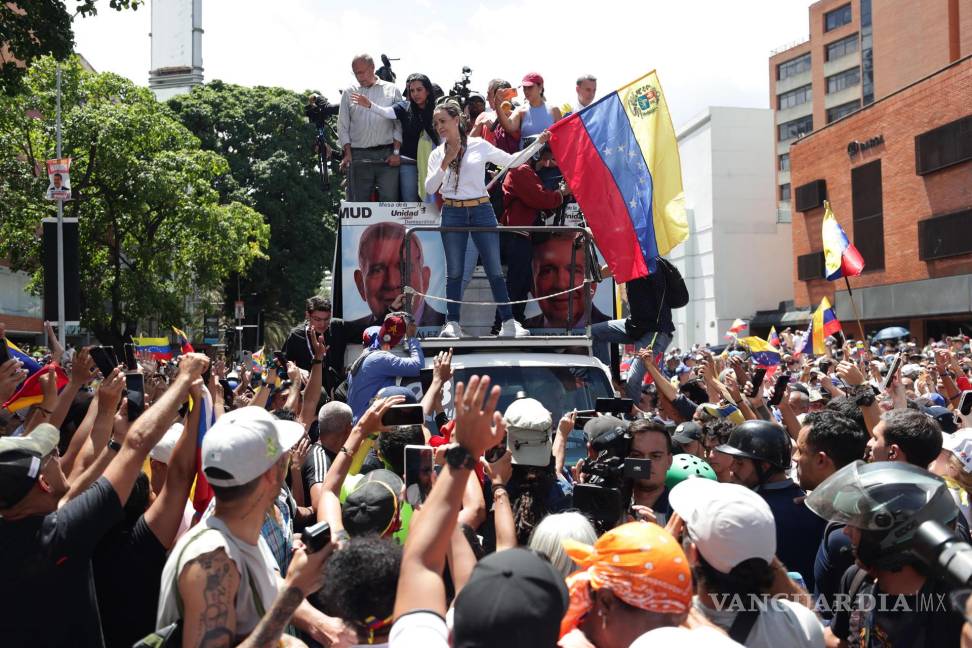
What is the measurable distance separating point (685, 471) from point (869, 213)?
41.1 metres

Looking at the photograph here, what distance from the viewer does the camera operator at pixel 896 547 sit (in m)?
2.78

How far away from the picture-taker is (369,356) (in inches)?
272

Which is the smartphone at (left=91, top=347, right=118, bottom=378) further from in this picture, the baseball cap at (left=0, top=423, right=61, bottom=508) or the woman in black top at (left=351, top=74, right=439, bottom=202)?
the woman in black top at (left=351, top=74, right=439, bottom=202)

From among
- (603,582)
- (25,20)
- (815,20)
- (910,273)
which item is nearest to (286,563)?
(603,582)

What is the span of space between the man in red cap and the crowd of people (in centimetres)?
152

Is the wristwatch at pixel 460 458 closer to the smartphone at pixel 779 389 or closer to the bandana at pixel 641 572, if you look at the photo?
the bandana at pixel 641 572

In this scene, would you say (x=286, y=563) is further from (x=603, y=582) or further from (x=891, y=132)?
(x=891, y=132)

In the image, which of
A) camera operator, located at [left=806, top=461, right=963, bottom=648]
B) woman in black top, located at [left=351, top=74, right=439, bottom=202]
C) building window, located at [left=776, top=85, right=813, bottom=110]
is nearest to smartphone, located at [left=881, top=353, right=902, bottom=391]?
camera operator, located at [left=806, top=461, right=963, bottom=648]

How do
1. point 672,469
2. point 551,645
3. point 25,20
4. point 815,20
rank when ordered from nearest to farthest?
point 551,645 → point 672,469 → point 25,20 → point 815,20

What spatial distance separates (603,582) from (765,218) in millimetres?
62175

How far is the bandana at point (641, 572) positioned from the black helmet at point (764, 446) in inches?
71.5

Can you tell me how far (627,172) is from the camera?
8.89 metres

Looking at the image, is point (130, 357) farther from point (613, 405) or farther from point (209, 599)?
point (613, 405)

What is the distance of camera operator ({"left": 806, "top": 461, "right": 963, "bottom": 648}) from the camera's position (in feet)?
9.11
